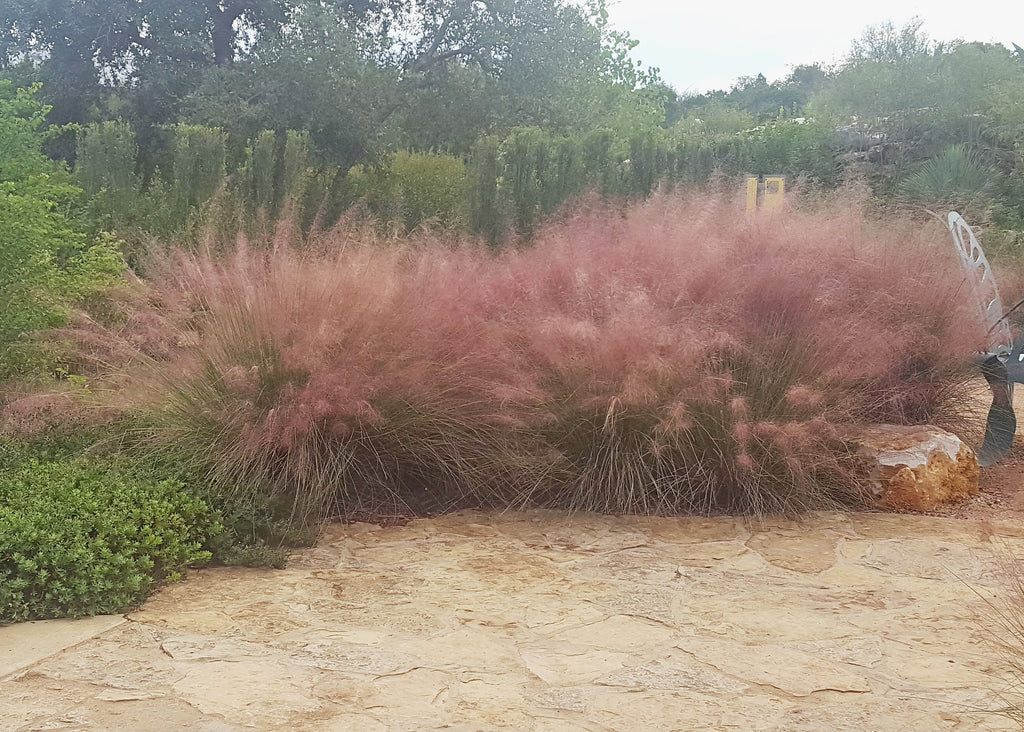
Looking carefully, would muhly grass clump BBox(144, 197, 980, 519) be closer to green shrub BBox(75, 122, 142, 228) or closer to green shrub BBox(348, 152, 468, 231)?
green shrub BBox(348, 152, 468, 231)

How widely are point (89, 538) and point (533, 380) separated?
6.49 ft

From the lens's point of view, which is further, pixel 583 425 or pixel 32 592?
pixel 583 425

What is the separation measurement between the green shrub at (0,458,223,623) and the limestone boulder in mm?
3029

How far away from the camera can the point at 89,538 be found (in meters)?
3.04

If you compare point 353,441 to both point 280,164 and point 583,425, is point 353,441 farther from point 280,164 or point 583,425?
point 280,164

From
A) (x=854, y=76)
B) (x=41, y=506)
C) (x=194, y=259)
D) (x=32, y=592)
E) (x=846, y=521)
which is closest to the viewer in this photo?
(x=32, y=592)

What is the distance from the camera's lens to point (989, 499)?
4.59 m

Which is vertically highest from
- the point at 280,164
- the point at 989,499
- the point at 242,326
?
the point at 280,164

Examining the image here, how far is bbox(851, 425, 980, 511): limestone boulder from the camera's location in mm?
4367

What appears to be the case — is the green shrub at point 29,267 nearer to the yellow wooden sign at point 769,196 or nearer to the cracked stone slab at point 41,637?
the cracked stone slab at point 41,637

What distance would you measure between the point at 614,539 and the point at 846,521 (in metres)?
1.14

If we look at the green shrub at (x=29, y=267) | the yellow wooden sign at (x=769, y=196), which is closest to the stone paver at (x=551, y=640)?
the green shrub at (x=29, y=267)

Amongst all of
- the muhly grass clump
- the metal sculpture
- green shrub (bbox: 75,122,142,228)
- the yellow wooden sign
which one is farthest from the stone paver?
green shrub (bbox: 75,122,142,228)

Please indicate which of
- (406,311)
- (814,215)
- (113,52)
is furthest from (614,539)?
(113,52)
